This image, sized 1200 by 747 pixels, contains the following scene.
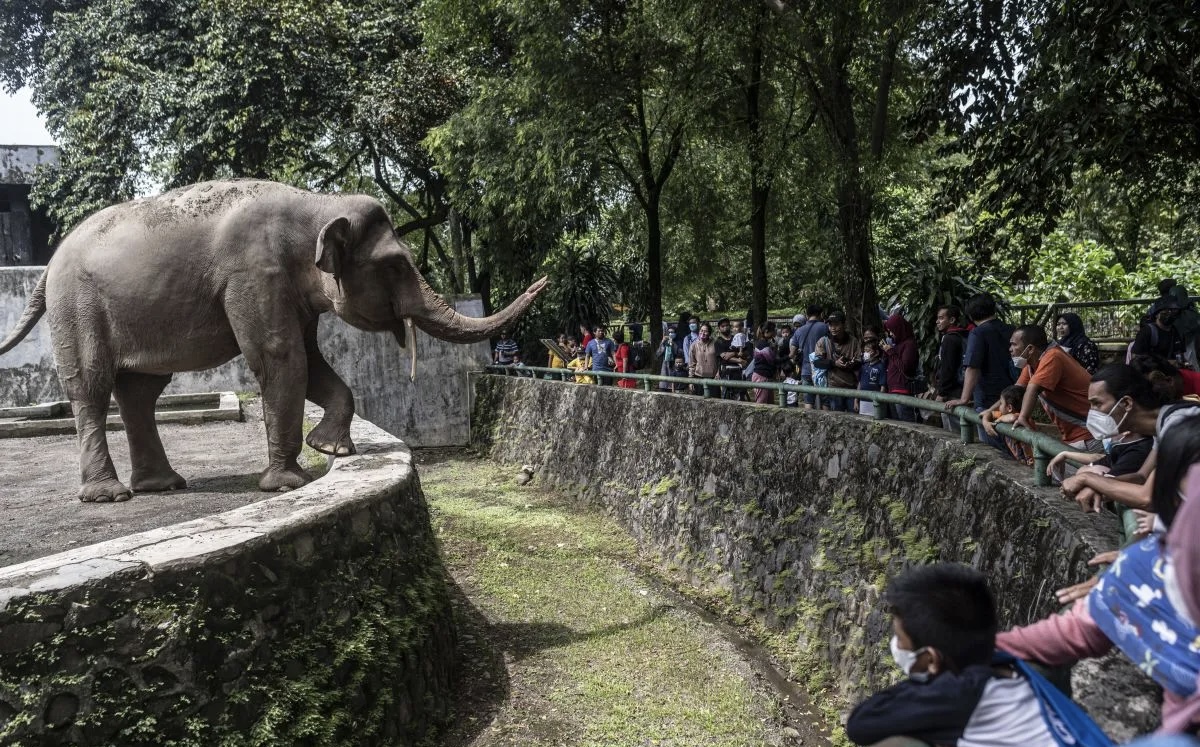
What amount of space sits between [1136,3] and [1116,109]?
4.34 ft

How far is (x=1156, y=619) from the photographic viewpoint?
6.72 ft

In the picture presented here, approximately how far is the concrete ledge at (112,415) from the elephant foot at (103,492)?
348 cm

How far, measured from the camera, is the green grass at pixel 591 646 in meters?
6.04

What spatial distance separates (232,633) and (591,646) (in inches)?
147

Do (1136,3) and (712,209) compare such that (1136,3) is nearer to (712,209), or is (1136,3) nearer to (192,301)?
(192,301)

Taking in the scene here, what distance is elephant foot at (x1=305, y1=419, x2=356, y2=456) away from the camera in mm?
6840

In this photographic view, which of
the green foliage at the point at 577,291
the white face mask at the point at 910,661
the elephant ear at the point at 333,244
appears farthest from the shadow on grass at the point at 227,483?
the green foliage at the point at 577,291

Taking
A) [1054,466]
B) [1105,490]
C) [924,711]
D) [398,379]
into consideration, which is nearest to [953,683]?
[924,711]

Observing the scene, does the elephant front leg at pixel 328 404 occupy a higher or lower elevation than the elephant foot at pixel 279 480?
higher

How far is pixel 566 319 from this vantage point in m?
22.2

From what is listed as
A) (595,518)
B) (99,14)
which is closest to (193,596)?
(595,518)

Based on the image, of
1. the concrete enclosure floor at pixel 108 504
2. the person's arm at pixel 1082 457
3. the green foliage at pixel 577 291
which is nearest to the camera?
the person's arm at pixel 1082 457

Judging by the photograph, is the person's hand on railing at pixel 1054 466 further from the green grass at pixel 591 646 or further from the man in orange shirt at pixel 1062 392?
the green grass at pixel 591 646

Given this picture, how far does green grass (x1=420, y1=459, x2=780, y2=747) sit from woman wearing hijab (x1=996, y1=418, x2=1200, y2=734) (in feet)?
13.0
